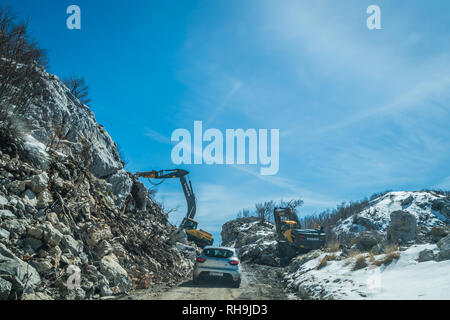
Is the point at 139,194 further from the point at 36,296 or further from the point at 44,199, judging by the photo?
the point at 36,296

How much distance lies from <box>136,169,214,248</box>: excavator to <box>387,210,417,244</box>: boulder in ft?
71.4

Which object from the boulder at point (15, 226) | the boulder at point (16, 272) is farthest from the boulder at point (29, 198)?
the boulder at point (16, 272)

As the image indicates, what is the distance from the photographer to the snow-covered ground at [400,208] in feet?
310

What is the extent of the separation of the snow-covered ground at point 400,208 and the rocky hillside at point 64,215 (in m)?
88.0

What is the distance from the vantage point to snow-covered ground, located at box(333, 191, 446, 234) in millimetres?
94625

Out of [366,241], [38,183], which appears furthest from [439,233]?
[38,183]

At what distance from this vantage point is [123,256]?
10.3 m

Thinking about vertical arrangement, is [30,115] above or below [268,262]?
above

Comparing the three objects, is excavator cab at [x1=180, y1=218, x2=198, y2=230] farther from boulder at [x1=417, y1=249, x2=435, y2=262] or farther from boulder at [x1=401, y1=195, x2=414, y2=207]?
boulder at [x1=401, y1=195, x2=414, y2=207]

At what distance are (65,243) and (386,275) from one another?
937cm

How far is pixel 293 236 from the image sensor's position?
70.9ft

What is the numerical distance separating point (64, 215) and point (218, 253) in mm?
6211
